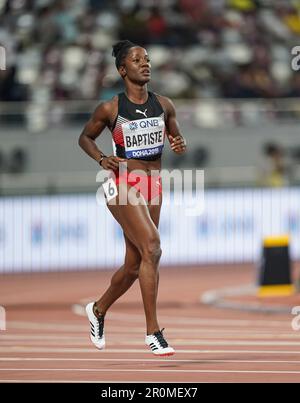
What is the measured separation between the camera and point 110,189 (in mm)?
12344

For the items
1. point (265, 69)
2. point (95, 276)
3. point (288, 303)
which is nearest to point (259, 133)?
point (265, 69)

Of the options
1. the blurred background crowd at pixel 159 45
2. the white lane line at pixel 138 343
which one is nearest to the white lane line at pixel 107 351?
the white lane line at pixel 138 343

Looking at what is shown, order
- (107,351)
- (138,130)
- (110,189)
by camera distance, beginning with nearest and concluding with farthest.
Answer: (138,130), (110,189), (107,351)

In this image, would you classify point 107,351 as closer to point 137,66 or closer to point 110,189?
point 110,189

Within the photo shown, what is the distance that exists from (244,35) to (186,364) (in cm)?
1806

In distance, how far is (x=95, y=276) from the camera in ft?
80.6

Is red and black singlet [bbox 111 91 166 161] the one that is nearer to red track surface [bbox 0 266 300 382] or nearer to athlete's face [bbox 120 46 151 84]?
athlete's face [bbox 120 46 151 84]

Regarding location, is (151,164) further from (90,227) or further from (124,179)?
(90,227)

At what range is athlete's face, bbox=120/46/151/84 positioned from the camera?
12.3 m

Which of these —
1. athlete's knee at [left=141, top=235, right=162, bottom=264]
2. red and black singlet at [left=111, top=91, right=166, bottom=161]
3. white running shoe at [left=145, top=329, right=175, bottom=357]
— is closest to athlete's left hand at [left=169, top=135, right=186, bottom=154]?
red and black singlet at [left=111, top=91, right=166, bottom=161]

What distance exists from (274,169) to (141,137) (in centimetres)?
1403

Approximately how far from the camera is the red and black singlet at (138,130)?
1226 cm

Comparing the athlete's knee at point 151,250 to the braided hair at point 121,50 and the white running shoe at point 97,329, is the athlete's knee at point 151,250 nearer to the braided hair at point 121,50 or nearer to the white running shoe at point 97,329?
the white running shoe at point 97,329

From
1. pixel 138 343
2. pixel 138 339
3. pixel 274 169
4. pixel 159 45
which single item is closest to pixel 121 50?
pixel 138 343
